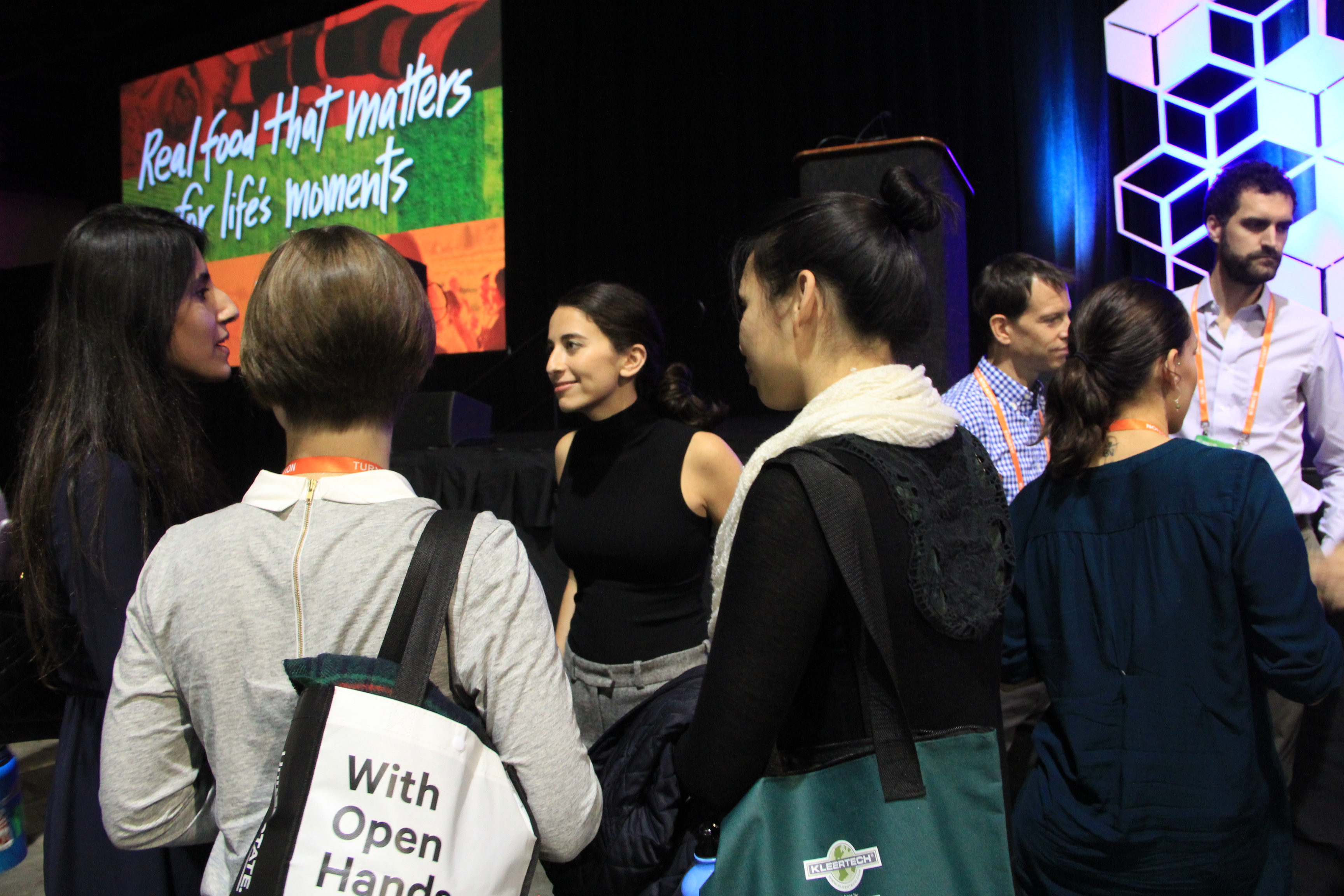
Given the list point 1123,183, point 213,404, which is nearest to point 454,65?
point 213,404

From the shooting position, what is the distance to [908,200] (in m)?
0.99

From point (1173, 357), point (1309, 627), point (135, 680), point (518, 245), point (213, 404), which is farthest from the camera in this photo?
point (518, 245)

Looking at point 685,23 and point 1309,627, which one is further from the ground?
point 685,23

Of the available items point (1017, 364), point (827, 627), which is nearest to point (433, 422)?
point (1017, 364)

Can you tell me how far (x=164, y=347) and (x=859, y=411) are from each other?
1063mm

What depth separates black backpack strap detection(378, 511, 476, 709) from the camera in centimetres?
74

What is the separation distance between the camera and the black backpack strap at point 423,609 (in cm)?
74

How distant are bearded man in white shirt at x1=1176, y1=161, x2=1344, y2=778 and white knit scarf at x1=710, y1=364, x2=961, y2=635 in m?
1.64

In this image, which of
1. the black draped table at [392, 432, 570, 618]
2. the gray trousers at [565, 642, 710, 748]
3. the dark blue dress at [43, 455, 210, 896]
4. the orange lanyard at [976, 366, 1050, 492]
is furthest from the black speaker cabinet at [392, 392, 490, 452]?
the dark blue dress at [43, 455, 210, 896]

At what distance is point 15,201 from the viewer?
848 cm

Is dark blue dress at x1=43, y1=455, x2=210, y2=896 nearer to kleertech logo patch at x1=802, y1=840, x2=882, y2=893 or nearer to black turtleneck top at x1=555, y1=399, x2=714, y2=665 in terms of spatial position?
kleertech logo patch at x1=802, y1=840, x2=882, y2=893

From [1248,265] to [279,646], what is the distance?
102 inches

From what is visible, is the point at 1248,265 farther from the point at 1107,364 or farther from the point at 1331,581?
the point at 1107,364

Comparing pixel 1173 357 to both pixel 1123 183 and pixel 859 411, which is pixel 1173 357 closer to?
pixel 859 411
